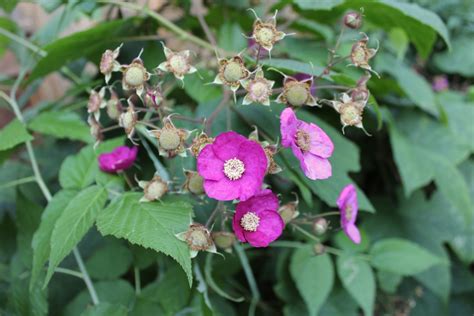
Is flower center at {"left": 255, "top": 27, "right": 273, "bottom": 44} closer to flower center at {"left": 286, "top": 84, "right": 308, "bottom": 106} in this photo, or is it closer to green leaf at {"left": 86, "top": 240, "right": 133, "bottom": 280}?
flower center at {"left": 286, "top": 84, "right": 308, "bottom": 106}

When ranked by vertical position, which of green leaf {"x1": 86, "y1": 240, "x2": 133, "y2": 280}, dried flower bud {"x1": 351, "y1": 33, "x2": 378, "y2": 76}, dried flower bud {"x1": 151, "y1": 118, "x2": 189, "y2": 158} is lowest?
green leaf {"x1": 86, "y1": 240, "x2": 133, "y2": 280}

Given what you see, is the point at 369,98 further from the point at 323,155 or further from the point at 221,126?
Answer: the point at 221,126

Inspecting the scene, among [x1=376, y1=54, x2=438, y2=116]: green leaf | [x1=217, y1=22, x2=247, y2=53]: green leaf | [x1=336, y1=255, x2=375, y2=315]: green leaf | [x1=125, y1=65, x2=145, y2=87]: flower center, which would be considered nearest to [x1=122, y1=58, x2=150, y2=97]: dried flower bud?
[x1=125, y1=65, x2=145, y2=87]: flower center

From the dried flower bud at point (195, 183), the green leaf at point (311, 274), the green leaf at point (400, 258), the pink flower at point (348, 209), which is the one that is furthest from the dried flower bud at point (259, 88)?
the green leaf at point (400, 258)

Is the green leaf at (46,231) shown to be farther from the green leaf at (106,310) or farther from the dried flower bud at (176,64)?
the dried flower bud at (176,64)

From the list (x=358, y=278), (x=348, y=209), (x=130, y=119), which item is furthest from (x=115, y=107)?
(x=358, y=278)

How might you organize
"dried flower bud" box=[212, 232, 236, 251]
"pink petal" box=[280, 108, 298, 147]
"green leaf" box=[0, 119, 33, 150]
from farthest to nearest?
"green leaf" box=[0, 119, 33, 150]
"dried flower bud" box=[212, 232, 236, 251]
"pink petal" box=[280, 108, 298, 147]

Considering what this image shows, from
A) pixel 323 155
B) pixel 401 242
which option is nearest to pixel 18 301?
pixel 323 155

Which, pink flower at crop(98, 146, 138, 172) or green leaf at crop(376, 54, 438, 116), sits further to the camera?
green leaf at crop(376, 54, 438, 116)
